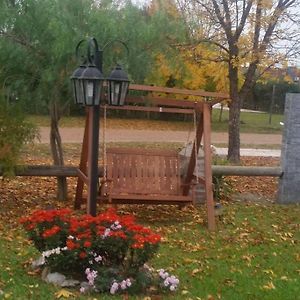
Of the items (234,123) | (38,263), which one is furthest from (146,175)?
(234,123)

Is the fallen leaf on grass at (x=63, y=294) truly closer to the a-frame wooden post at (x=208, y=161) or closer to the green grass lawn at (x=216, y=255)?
the green grass lawn at (x=216, y=255)

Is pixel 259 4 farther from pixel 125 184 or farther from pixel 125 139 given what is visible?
pixel 125 139

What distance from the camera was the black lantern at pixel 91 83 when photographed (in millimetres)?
6477

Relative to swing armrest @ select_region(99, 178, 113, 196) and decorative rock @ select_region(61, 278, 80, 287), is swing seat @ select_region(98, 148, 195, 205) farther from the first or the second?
decorative rock @ select_region(61, 278, 80, 287)

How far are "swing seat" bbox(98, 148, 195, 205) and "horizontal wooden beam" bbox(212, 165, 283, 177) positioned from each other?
1.42 metres

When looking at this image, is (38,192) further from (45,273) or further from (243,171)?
(45,273)

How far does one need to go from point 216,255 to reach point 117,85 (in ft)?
6.91

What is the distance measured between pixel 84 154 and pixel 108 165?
0.36 meters

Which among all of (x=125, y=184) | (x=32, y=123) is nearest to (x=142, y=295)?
(x=125, y=184)

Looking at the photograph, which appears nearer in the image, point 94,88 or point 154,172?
point 94,88

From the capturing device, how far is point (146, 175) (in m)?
→ 9.52

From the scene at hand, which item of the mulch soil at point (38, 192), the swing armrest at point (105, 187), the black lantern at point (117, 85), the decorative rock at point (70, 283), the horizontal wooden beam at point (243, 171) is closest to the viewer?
the decorative rock at point (70, 283)

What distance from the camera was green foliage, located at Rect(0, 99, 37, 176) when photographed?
9039mm

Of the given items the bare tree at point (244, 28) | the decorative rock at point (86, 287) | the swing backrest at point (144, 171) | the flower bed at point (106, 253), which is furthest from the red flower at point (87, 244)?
the bare tree at point (244, 28)
